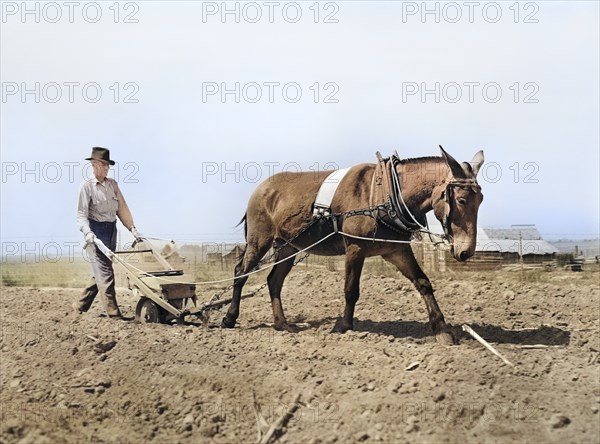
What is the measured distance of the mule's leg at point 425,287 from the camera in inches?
307

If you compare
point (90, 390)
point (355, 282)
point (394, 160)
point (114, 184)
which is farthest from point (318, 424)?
point (114, 184)

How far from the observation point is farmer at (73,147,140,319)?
9055 millimetres

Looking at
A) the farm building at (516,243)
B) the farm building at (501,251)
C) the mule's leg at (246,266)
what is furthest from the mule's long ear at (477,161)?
the farm building at (516,243)

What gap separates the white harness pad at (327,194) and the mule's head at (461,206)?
167 cm

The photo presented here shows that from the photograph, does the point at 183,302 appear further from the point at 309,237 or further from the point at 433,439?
the point at 433,439

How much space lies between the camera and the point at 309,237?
29.6 feet

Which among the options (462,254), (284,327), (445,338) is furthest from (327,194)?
(445,338)

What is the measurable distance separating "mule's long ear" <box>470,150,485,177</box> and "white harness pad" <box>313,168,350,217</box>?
5.84ft

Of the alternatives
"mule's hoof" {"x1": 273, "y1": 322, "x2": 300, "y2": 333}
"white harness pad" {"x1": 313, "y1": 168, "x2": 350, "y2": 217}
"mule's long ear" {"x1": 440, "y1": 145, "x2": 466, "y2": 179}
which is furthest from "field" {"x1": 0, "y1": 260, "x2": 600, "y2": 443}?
"mule's long ear" {"x1": 440, "y1": 145, "x2": 466, "y2": 179}

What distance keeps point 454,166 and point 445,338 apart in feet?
6.50

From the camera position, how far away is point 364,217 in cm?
816

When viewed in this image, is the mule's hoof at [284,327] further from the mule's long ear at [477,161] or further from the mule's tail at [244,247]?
the mule's long ear at [477,161]

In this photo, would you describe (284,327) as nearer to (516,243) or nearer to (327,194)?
(327,194)

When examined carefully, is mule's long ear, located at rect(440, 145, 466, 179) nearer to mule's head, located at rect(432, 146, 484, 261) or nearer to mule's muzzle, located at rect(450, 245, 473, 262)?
mule's head, located at rect(432, 146, 484, 261)
